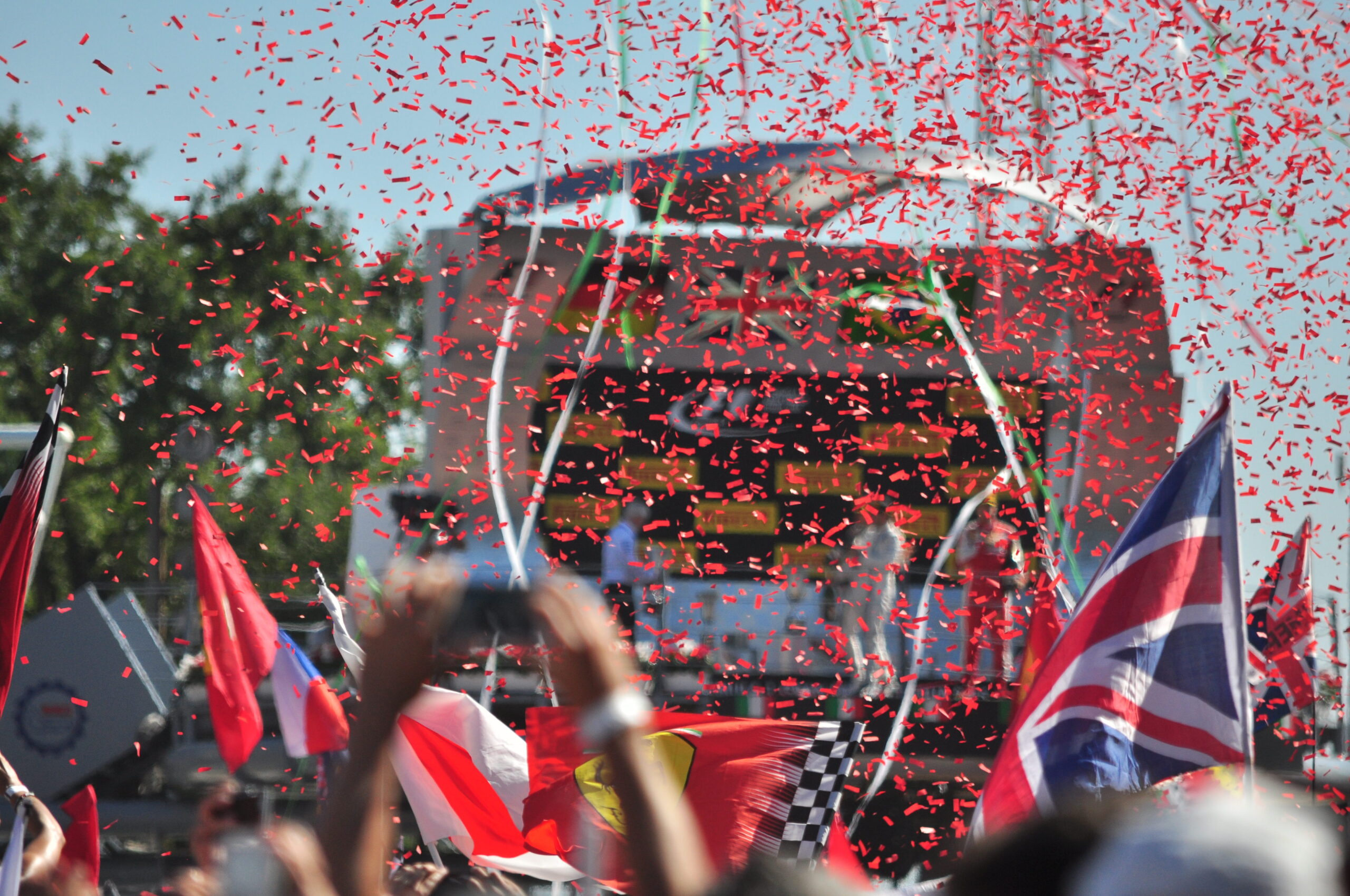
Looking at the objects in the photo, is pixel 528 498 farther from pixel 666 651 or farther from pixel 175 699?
pixel 175 699

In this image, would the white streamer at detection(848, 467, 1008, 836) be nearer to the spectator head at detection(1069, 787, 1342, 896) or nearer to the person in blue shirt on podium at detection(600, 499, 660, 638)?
the person in blue shirt on podium at detection(600, 499, 660, 638)

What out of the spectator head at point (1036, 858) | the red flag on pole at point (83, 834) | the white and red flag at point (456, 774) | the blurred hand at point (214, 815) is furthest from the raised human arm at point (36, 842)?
the spectator head at point (1036, 858)

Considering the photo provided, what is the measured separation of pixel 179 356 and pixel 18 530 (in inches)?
939

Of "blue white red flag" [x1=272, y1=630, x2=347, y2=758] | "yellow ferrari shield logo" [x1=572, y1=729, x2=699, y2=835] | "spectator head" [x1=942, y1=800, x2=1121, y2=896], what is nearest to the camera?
"spectator head" [x1=942, y1=800, x2=1121, y2=896]

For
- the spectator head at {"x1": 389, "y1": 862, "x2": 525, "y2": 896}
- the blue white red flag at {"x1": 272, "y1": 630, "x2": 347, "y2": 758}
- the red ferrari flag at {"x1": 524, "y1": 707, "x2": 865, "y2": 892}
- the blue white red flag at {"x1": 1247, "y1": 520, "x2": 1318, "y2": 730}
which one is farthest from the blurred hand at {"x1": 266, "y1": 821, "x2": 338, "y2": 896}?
the blue white red flag at {"x1": 1247, "y1": 520, "x2": 1318, "y2": 730}

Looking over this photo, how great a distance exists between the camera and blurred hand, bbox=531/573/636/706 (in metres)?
1.53

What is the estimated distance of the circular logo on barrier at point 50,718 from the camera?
1066cm

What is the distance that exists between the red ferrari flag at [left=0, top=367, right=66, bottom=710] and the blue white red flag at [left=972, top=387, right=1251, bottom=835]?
3.29m

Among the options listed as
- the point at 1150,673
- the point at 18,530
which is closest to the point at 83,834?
the point at 18,530

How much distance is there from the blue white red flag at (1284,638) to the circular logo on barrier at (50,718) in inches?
334

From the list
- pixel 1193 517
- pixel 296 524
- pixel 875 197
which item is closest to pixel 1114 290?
pixel 875 197

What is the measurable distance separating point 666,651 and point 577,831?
6.33m

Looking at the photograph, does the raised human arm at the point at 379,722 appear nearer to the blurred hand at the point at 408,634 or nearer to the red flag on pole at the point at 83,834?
the blurred hand at the point at 408,634

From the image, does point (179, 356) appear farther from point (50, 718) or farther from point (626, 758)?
point (626, 758)
